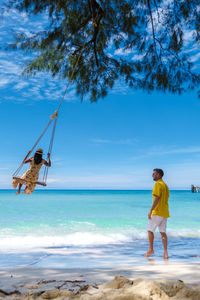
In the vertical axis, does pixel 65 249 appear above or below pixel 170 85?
below

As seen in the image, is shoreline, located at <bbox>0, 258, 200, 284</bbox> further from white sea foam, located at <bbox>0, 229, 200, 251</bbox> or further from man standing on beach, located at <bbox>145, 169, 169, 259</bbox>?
white sea foam, located at <bbox>0, 229, 200, 251</bbox>

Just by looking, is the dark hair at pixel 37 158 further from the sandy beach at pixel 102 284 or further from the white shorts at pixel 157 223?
the white shorts at pixel 157 223

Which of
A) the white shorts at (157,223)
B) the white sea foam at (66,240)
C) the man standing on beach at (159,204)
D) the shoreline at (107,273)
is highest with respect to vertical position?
the man standing on beach at (159,204)

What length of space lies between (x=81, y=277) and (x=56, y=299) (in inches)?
34.5

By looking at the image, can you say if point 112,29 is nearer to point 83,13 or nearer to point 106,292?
point 83,13

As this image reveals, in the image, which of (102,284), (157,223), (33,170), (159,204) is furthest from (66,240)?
(102,284)

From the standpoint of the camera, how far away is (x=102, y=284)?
271 cm

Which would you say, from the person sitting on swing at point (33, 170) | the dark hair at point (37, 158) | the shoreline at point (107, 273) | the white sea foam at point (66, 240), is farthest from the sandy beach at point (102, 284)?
the white sea foam at point (66, 240)

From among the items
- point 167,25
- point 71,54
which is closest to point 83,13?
point 71,54

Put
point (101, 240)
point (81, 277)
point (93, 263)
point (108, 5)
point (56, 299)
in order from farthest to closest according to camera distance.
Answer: point (101, 240) → point (108, 5) → point (93, 263) → point (81, 277) → point (56, 299)

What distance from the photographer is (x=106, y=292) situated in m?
2.35

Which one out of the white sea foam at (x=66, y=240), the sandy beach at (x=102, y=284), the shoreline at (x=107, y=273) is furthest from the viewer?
the white sea foam at (x=66, y=240)

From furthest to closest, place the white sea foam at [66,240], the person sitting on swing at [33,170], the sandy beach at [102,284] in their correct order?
the white sea foam at [66,240] → the person sitting on swing at [33,170] → the sandy beach at [102,284]

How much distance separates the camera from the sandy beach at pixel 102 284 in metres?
2.30
